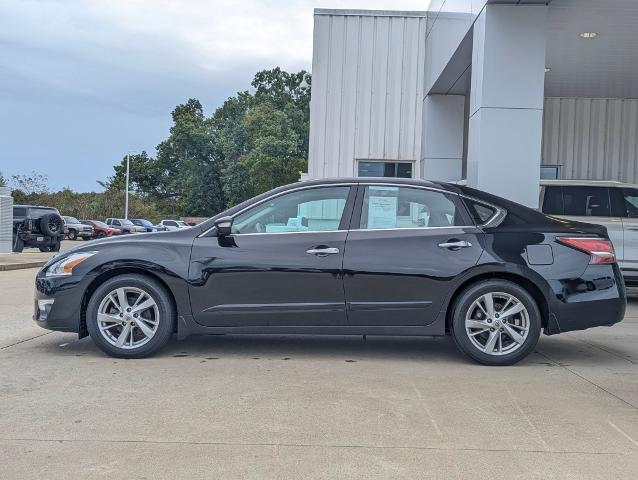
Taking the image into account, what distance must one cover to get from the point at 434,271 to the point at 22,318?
5377 millimetres

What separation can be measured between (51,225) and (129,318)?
61.0 ft

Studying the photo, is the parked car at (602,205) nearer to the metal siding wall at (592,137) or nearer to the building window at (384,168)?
the metal siding wall at (592,137)

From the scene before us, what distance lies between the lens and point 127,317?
5828 millimetres

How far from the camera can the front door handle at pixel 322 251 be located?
5777 mm

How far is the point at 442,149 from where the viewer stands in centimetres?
1520

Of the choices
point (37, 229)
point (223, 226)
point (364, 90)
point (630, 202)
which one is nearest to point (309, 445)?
point (223, 226)

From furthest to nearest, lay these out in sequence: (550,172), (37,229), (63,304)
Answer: (37,229) → (550,172) → (63,304)

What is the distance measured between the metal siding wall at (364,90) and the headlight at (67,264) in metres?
11.0

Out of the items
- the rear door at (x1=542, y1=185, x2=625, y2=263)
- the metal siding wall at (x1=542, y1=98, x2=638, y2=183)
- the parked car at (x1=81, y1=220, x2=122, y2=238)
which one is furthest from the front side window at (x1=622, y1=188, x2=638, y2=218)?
the parked car at (x1=81, y1=220, x2=122, y2=238)

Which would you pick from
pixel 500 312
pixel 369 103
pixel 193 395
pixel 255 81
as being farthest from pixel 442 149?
pixel 255 81

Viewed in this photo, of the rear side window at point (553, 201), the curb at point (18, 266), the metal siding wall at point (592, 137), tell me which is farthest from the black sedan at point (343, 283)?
the metal siding wall at point (592, 137)

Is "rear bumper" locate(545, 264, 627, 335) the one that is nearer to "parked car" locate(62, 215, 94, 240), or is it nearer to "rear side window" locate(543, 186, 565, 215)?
"rear side window" locate(543, 186, 565, 215)

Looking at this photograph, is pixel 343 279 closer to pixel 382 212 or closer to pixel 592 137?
pixel 382 212

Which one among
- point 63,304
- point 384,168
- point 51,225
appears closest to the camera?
point 63,304
